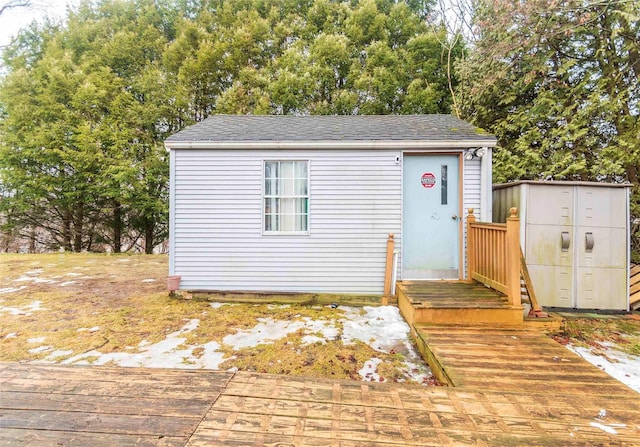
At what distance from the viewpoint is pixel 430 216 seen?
5.12 m

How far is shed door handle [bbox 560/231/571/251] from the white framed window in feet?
13.4

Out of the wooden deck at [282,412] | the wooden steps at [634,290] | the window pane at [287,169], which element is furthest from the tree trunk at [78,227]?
the wooden steps at [634,290]

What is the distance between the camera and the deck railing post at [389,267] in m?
4.88

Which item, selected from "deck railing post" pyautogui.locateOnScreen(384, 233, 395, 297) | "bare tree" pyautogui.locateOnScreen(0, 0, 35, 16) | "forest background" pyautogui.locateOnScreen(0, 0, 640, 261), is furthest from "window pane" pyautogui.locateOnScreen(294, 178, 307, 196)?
"bare tree" pyautogui.locateOnScreen(0, 0, 35, 16)

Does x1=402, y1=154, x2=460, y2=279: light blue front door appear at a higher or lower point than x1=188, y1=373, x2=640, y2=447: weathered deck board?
higher

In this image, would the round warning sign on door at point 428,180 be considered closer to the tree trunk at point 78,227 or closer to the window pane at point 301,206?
the window pane at point 301,206

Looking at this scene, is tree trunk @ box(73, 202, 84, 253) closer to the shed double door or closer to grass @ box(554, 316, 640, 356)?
the shed double door

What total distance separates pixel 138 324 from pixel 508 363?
4.43 m

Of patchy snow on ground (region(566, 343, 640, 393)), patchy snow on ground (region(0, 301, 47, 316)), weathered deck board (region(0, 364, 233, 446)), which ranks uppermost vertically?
weathered deck board (region(0, 364, 233, 446))

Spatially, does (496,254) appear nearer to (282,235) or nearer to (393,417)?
(393,417)

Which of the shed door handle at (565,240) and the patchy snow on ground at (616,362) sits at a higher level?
the shed door handle at (565,240)

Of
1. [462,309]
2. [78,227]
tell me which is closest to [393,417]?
[462,309]

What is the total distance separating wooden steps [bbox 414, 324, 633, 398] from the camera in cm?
229

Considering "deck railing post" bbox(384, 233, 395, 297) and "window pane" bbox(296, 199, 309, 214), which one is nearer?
"deck railing post" bbox(384, 233, 395, 297)
